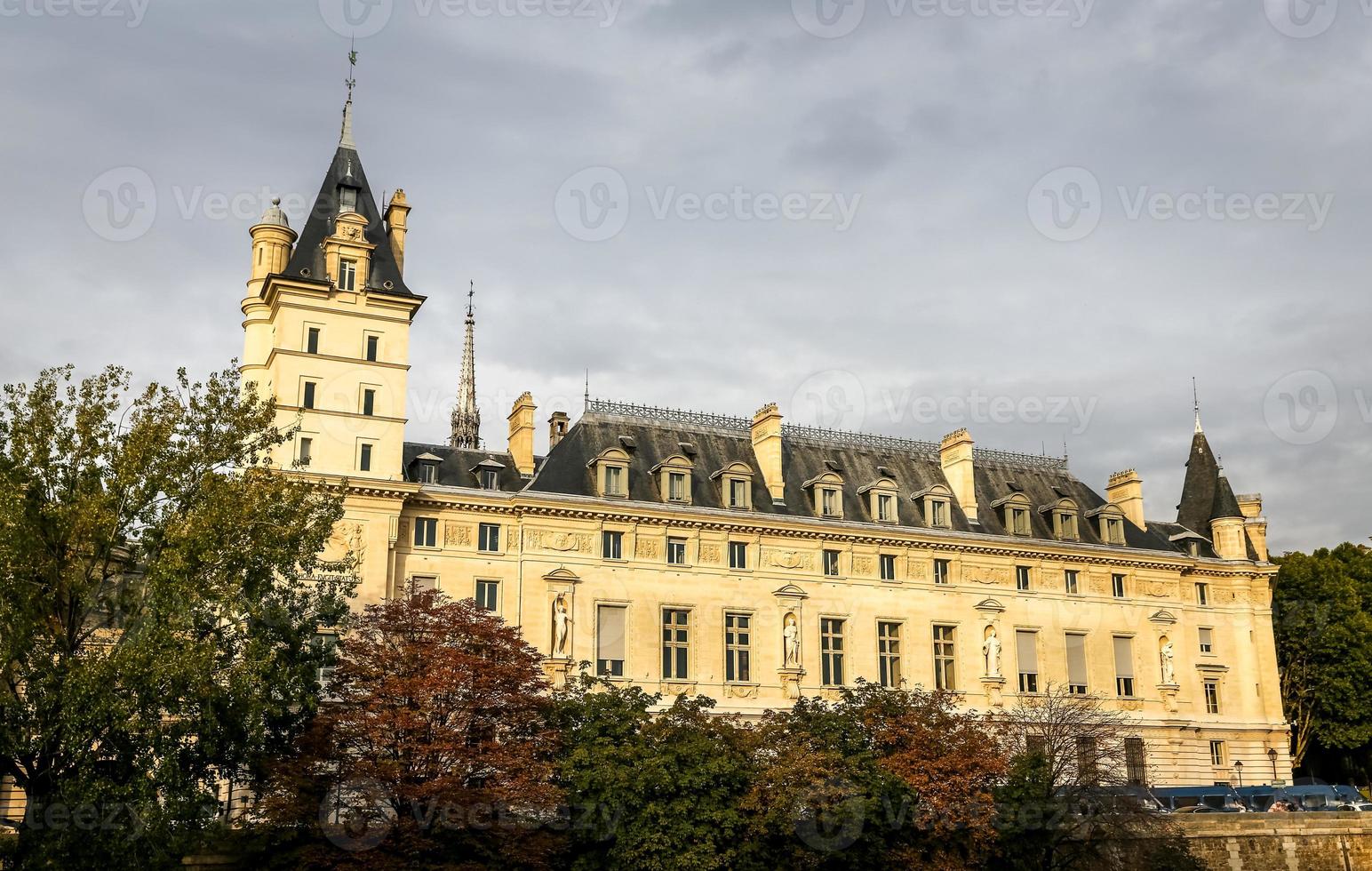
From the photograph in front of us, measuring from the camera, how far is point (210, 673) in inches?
1120

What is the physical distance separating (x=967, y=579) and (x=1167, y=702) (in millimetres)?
11055

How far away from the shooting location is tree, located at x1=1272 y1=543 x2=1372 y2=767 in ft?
208

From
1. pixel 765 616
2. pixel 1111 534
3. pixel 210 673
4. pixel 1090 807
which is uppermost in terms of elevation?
pixel 1111 534

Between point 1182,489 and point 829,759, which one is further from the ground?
point 1182,489

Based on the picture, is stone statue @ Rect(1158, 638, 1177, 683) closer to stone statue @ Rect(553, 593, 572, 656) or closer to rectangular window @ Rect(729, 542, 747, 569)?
rectangular window @ Rect(729, 542, 747, 569)

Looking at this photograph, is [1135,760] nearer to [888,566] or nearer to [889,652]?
[889,652]

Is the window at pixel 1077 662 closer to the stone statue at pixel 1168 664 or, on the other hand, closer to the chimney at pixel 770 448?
the stone statue at pixel 1168 664

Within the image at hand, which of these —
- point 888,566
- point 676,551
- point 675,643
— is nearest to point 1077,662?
point 888,566

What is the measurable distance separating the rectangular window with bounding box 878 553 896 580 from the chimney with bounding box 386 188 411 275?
75.0ft

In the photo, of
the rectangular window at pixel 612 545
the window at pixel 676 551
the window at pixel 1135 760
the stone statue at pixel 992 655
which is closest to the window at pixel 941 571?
the stone statue at pixel 992 655

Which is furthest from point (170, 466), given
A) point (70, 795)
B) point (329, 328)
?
point (329, 328)

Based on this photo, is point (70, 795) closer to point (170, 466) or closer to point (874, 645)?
point (170, 466)

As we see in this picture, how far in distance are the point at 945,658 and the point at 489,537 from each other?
65.4 feet

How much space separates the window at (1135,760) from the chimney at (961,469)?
1154 cm
